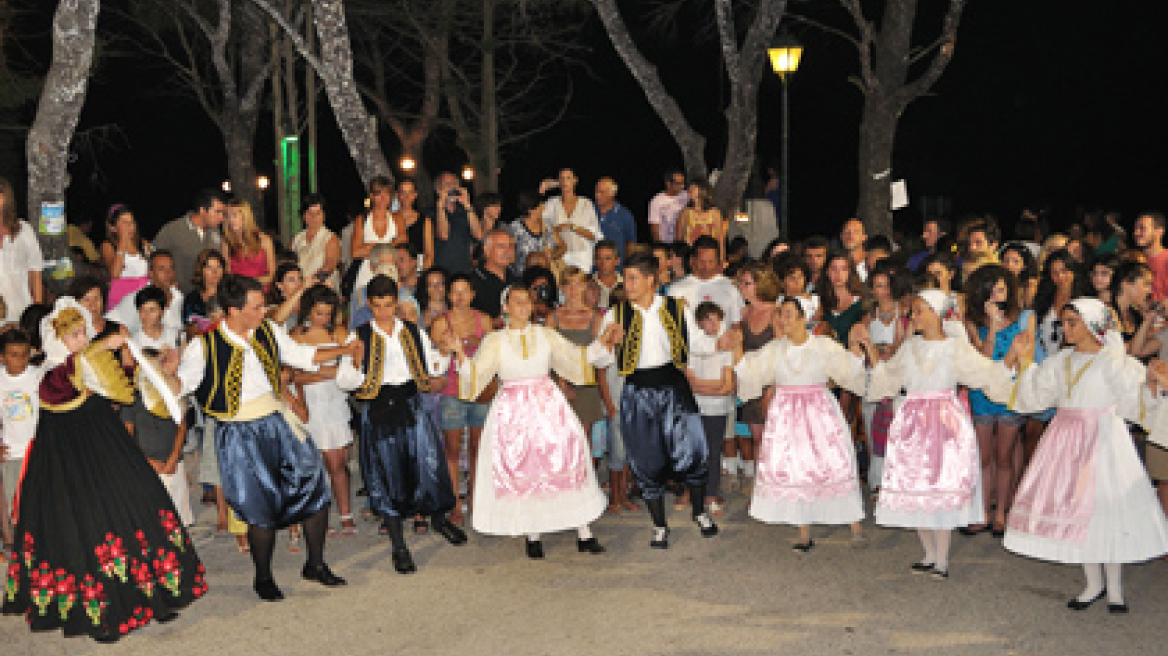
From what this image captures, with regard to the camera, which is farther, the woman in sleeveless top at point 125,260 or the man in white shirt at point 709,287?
the woman in sleeveless top at point 125,260

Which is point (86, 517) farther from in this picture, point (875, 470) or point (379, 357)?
point (875, 470)

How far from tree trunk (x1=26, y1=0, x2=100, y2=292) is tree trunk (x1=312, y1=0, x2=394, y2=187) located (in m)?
4.05

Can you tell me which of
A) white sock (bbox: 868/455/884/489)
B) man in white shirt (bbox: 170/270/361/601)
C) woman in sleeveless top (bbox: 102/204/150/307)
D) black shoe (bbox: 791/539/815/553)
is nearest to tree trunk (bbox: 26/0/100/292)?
woman in sleeveless top (bbox: 102/204/150/307)

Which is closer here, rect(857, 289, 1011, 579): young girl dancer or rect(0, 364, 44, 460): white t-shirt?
rect(857, 289, 1011, 579): young girl dancer

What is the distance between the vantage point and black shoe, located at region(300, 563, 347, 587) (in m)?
8.20

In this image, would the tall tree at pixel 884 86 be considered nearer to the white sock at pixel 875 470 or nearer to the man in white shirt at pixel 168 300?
the white sock at pixel 875 470

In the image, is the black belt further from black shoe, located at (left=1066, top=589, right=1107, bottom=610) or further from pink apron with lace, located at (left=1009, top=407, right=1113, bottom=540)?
black shoe, located at (left=1066, top=589, right=1107, bottom=610)

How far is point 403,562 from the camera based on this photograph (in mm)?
8523

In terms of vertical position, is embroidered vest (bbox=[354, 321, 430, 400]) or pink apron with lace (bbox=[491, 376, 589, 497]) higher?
embroidered vest (bbox=[354, 321, 430, 400])

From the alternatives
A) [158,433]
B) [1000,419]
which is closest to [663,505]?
[1000,419]

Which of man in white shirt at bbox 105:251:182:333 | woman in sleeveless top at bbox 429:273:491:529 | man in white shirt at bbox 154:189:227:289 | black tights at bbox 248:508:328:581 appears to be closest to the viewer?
black tights at bbox 248:508:328:581

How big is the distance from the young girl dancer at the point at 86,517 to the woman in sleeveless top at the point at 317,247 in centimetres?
453

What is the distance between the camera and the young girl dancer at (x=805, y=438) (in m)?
8.69

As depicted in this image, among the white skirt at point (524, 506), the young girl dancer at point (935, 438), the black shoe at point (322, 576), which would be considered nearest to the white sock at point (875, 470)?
the young girl dancer at point (935, 438)
